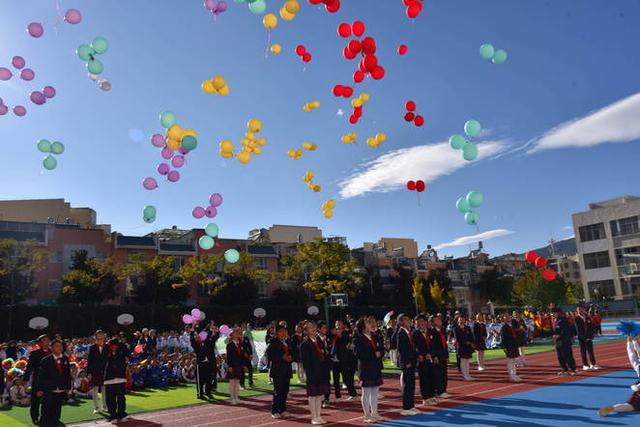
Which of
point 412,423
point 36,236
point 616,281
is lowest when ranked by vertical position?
point 412,423

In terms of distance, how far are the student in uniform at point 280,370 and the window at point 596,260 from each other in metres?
60.3

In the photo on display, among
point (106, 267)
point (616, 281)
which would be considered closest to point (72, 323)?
point (106, 267)

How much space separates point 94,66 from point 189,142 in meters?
2.76

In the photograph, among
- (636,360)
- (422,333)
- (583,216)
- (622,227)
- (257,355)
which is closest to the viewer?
(636,360)

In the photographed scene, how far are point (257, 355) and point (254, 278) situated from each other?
959 inches

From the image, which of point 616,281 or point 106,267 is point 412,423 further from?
point 616,281

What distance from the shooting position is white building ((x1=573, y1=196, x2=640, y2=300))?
58.8 meters

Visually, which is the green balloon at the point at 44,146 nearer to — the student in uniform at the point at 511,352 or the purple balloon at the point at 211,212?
the purple balloon at the point at 211,212

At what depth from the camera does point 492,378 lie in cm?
1437

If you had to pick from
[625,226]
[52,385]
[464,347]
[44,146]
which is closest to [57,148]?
[44,146]

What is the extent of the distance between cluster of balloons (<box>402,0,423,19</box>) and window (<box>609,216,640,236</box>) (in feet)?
190

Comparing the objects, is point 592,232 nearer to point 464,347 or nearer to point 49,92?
point 464,347

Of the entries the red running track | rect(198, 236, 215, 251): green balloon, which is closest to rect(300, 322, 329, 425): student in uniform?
the red running track

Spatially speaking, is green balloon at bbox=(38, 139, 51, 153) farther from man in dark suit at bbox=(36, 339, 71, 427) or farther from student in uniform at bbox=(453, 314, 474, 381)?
student in uniform at bbox=(453, 314, 474, 381)
